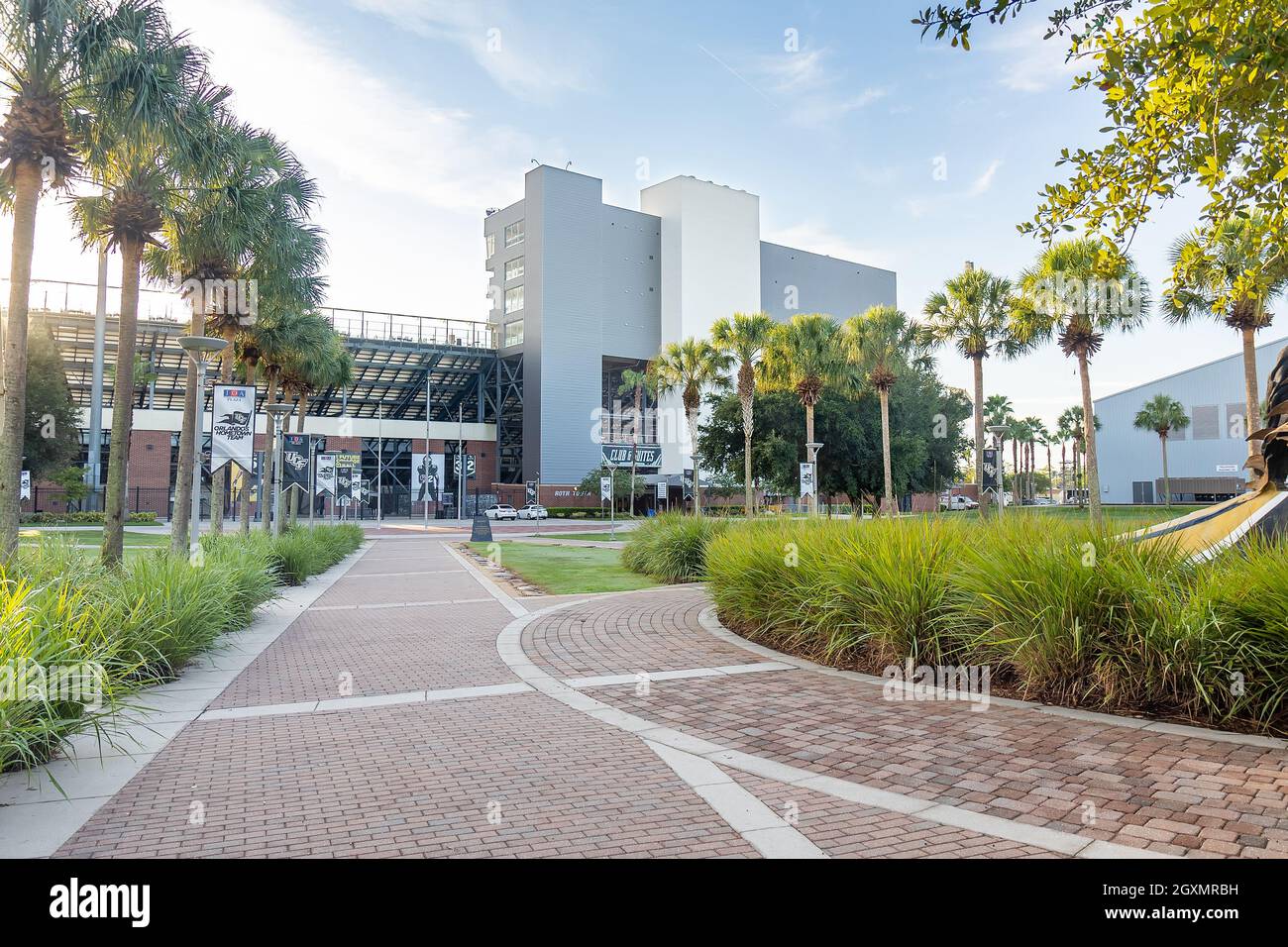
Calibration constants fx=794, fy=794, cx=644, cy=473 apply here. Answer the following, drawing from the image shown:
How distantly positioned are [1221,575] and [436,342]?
75569mm

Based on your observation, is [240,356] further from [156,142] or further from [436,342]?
[436,342]

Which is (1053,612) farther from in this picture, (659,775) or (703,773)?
(659,775)

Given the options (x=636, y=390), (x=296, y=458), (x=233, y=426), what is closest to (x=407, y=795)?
(x=233, y=426)

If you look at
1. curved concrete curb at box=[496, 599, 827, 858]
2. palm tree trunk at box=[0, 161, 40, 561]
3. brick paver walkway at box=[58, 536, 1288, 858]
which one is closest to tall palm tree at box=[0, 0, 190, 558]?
palm tree trunk at box=[0, 161, 40, 561]

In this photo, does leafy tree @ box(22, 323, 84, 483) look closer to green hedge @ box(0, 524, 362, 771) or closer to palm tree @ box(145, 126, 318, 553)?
palm tree @ box(145, 126, 318, 553)

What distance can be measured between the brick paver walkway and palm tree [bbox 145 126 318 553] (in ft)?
30.5

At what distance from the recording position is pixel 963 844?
12.5 feet

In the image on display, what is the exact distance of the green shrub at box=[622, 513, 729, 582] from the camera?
674 inches

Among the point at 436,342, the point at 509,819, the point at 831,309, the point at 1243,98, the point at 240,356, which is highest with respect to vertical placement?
the point at 831,309

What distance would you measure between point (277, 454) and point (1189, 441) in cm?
7501

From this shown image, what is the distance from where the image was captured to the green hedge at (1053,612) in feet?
18.8

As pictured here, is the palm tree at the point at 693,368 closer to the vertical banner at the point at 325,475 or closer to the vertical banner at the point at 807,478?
the vertical banner at the point at 807,478

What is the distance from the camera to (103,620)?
6.91 m

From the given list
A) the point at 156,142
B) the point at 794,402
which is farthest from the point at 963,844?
the point at 794,402
